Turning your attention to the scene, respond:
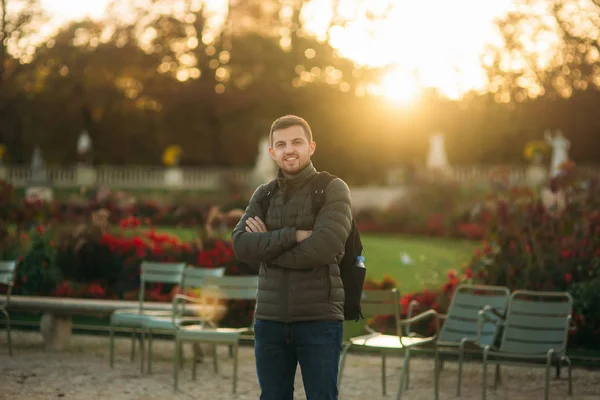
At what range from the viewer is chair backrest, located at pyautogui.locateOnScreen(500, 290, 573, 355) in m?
7.52

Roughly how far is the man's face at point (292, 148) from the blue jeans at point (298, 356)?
0.68 m

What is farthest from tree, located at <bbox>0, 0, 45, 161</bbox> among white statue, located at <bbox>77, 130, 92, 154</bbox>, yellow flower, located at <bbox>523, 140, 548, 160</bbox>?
yellow flower, located at <bbox>523, 140, 548, 160</bbox>

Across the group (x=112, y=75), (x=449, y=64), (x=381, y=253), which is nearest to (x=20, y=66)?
(x=112, y=75)

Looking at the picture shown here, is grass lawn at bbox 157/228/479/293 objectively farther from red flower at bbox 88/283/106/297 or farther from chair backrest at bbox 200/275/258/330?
chair backrest at bbox 200/275/258/330

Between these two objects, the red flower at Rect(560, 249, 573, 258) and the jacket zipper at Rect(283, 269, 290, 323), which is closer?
the jacket zipper at Rect(283, 269, 290, 323)

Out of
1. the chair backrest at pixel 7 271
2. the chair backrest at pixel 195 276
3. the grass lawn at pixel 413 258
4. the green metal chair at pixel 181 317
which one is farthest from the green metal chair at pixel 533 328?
the chair backrest at pixel 7 271

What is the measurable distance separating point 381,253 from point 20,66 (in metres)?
23.4

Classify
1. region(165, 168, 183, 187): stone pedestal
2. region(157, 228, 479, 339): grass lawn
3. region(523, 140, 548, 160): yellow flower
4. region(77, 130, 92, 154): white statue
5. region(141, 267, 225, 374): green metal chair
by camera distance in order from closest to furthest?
region(141, 267, 225, 374): green metal chair, region(157, 228, 479, 339): grass lawn, region(523, 140, 548, 160): yellow flower, region(165, 168, 183, 187): stone pedestal, region(77, 130, 92, 154): white statue

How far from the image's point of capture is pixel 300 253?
4309mm

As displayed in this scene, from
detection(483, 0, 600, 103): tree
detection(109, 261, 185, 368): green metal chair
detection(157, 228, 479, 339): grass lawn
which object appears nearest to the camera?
detection(109, 261, 185, 368): green metal chair

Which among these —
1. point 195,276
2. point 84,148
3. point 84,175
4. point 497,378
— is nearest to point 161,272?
point 195,276

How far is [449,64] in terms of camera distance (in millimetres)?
32625

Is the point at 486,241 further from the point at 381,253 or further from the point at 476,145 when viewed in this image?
the point at 476,145

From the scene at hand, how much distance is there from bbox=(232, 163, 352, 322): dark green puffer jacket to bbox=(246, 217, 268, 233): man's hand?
0.03 meters
